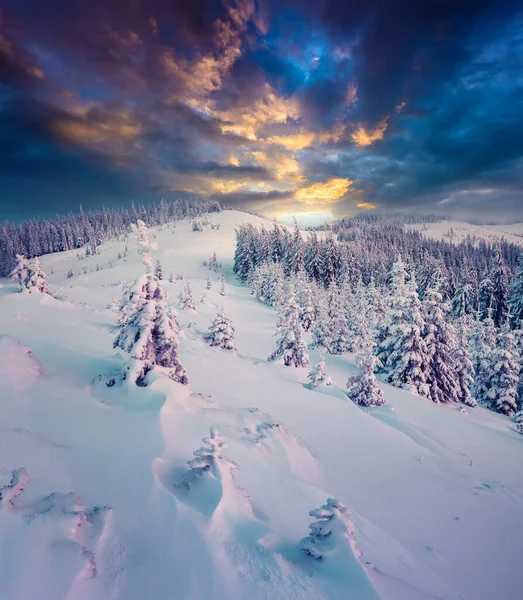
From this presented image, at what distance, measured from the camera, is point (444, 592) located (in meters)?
4.04

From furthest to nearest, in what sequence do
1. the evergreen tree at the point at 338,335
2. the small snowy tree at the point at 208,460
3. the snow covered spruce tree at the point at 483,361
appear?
Result: the evergreen tree at the point at 338,335
the snow covered spruce tree at the point at 483,361
the small snowy tree at the point at 208,460

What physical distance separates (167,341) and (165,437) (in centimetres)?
361

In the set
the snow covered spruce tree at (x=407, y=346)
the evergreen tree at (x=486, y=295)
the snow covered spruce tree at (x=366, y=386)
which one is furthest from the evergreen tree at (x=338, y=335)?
the evergreen tree at (x=486, y=295)

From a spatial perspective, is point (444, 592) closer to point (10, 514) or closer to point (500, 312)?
point (10, 514)

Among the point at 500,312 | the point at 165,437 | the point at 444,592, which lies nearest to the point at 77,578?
the point at 165,437

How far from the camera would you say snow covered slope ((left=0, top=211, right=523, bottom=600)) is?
2896 mm

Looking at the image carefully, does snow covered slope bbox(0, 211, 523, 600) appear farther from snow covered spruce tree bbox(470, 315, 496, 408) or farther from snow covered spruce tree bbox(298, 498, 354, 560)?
snow covered spruce tree bbox(470, 315, 496, 408)

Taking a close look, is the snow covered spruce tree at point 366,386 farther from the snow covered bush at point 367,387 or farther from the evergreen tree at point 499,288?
the evergreen tree at point 499,288

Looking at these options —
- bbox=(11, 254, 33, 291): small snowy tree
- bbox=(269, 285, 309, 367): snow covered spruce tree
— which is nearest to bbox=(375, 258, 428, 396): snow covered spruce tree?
bbox=(269, 285, 309, 367): snow covered spruce tree

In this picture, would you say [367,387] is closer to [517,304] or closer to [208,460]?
[208,460]

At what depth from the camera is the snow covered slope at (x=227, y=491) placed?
114 inches

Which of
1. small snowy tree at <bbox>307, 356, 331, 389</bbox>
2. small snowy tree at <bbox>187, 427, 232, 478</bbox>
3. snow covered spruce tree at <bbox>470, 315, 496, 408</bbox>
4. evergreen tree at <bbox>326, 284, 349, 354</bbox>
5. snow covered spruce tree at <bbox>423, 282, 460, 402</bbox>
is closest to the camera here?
small snowy tree at <bbox>187, 427, 232, 478</bbox>

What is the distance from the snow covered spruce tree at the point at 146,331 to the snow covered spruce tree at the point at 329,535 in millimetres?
6168

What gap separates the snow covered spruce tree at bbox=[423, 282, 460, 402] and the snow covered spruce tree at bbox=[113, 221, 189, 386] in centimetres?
1721
